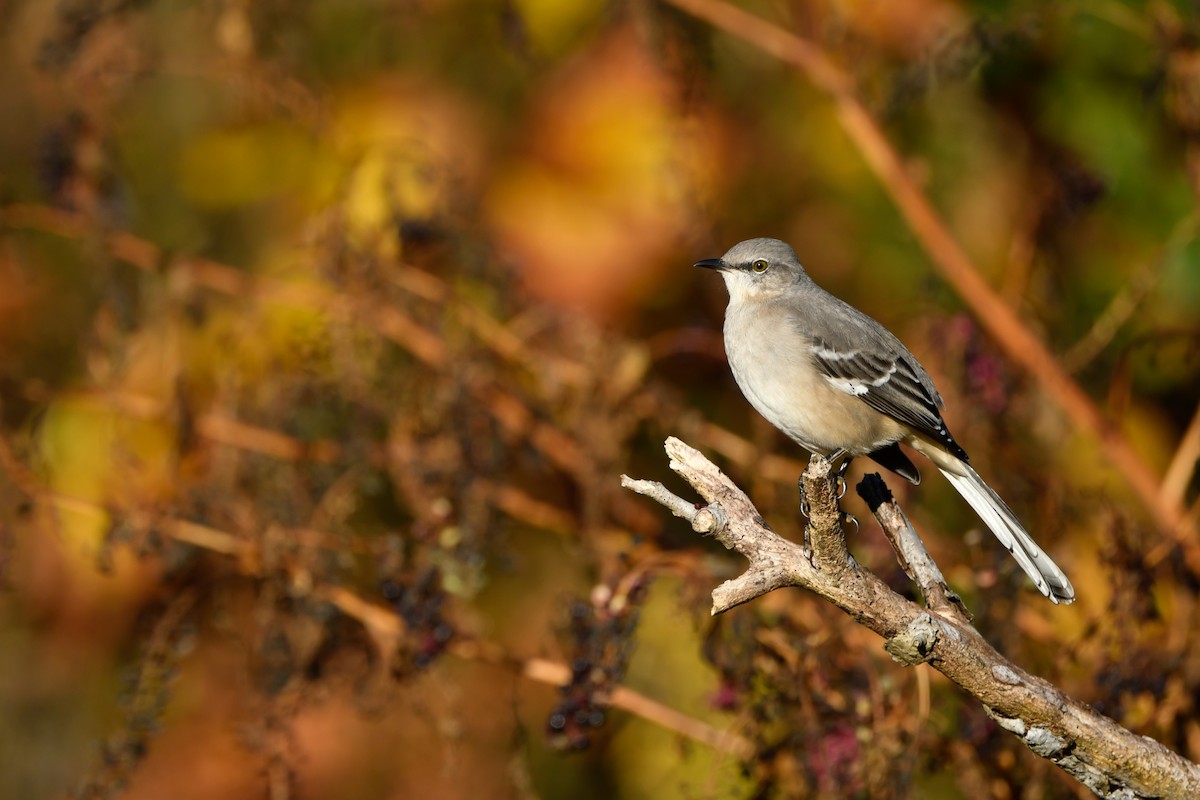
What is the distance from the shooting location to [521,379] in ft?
15.7

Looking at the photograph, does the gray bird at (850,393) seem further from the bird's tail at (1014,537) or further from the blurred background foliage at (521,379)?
the blurred background foliage at (521,379)

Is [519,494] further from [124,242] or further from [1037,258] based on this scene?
[1037,258]

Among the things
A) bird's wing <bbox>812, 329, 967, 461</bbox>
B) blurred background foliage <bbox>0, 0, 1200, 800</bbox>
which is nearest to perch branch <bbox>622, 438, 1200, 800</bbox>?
blurred background foliage <bbox>0, 0, 1200, 800</bbox>

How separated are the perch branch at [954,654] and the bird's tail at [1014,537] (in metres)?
→ 0.75

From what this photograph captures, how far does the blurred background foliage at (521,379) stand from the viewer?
3.75 meters

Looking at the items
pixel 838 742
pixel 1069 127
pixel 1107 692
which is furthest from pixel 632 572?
pixel 1069 127

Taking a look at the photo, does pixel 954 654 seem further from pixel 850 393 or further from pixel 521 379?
pixel 521 379

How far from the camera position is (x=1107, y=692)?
3627 mm

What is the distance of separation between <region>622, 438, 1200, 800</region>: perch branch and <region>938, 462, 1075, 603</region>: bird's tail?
752 millimetres

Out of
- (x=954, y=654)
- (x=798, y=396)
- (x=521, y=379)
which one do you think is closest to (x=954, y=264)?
(x=798, y=396)

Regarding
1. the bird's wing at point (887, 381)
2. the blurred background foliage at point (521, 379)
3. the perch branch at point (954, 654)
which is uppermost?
the perch branch at point (954, 654)

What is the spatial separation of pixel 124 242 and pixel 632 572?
2.39 metres

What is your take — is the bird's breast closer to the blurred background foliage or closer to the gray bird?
the gray bird

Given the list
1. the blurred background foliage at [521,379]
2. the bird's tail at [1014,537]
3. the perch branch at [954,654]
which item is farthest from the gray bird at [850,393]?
the perch branch at [954,654]
